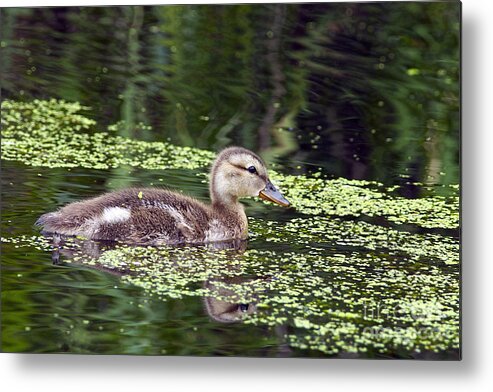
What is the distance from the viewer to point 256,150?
6.39 meters

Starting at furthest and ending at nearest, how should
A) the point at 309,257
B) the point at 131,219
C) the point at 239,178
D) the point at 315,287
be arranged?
the point at 239,178, the point at 131,219, the point at 309,257, the point at 315,287

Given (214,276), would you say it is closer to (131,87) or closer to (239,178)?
(239,178)

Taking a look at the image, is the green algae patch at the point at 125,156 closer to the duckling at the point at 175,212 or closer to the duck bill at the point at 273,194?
the duck bill at the point at 273,194

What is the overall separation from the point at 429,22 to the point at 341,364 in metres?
1.42

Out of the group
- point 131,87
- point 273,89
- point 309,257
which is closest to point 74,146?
point 131,87

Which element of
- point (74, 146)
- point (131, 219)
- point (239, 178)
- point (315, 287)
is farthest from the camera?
point (74, 146)

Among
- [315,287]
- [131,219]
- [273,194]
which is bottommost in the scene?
[315,287]

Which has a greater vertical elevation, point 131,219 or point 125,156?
point 125,156

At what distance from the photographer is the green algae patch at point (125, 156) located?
625 centimetres

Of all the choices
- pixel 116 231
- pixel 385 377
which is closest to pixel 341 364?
pixel 385 377

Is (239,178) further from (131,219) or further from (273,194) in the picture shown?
(131,219)

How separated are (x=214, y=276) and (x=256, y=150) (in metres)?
0.77

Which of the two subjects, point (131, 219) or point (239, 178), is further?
point (239, 178)

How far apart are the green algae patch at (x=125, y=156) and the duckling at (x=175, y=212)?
0.17m
